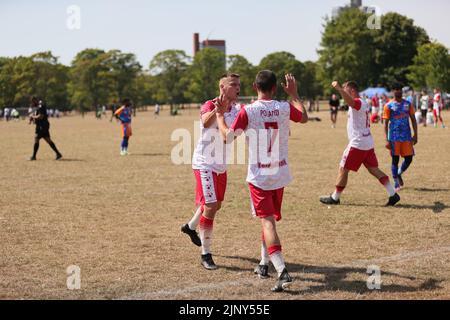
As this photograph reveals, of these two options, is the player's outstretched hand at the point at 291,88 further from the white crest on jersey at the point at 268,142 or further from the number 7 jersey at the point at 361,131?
the number 7 jersey at the point at 361,131

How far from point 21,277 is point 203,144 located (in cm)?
258

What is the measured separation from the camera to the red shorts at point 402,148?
12.0m

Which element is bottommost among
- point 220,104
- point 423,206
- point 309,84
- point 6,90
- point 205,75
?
point 423,206

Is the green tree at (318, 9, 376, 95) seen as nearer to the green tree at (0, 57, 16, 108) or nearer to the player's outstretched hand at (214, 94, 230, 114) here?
the green tree at (0, 57, 16, 108)

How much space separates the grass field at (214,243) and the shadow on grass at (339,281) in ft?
0.06

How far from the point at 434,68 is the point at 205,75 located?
46027mm

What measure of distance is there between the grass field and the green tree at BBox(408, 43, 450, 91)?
61588 millimetres

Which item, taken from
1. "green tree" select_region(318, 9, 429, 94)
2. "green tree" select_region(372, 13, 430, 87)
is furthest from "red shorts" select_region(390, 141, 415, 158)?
"green tree" select_region(372, 13, 430, 87)

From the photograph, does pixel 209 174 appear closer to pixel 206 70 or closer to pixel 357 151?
pixel 357 151

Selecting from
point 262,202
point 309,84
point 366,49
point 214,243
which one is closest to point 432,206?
point 214,243

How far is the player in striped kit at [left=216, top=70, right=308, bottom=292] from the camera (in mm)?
5910

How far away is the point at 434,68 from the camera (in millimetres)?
72625

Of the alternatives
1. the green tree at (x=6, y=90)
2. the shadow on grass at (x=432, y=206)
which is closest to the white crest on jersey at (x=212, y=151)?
the shadow on grass at (x=432, y=206)
